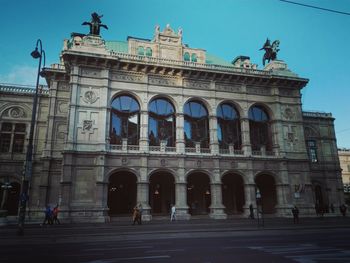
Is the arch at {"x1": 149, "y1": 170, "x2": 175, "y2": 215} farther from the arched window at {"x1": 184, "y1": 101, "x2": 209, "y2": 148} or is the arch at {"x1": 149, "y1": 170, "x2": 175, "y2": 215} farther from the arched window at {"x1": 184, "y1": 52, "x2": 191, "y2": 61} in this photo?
the arched window at {"x1": 184, "y1": 52, "x2": 191, "y2": 61}

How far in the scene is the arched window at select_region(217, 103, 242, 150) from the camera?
105 feet

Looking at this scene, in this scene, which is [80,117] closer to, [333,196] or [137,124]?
[137,124]

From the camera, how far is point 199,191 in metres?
33.2

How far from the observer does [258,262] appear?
8.23 meters

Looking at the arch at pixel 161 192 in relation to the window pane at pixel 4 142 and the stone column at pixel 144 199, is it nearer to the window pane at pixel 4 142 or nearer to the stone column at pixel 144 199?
the stone column at pixel 144 199

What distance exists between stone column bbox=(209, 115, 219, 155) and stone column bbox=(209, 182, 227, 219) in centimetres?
366

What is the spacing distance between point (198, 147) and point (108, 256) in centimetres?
2159

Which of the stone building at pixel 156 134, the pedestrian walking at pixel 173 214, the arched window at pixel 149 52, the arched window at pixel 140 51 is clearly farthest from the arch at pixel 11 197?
the arched window at pixel 149 52

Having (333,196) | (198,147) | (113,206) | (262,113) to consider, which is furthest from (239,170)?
(333,196)

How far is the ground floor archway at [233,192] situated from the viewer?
34.2m

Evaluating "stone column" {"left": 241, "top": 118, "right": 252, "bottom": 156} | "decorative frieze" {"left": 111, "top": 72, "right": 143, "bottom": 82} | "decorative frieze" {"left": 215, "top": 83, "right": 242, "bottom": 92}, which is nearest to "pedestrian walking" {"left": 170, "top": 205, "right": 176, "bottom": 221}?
"stone column" {"left": 241, "top": 118, "right": 252, "bottom": 156}

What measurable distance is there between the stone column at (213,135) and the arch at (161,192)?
5759 mm

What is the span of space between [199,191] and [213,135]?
7290mm

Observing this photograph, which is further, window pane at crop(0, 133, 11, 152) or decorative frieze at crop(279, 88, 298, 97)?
decorative frieze at crop(279, 88, 298, 97)
